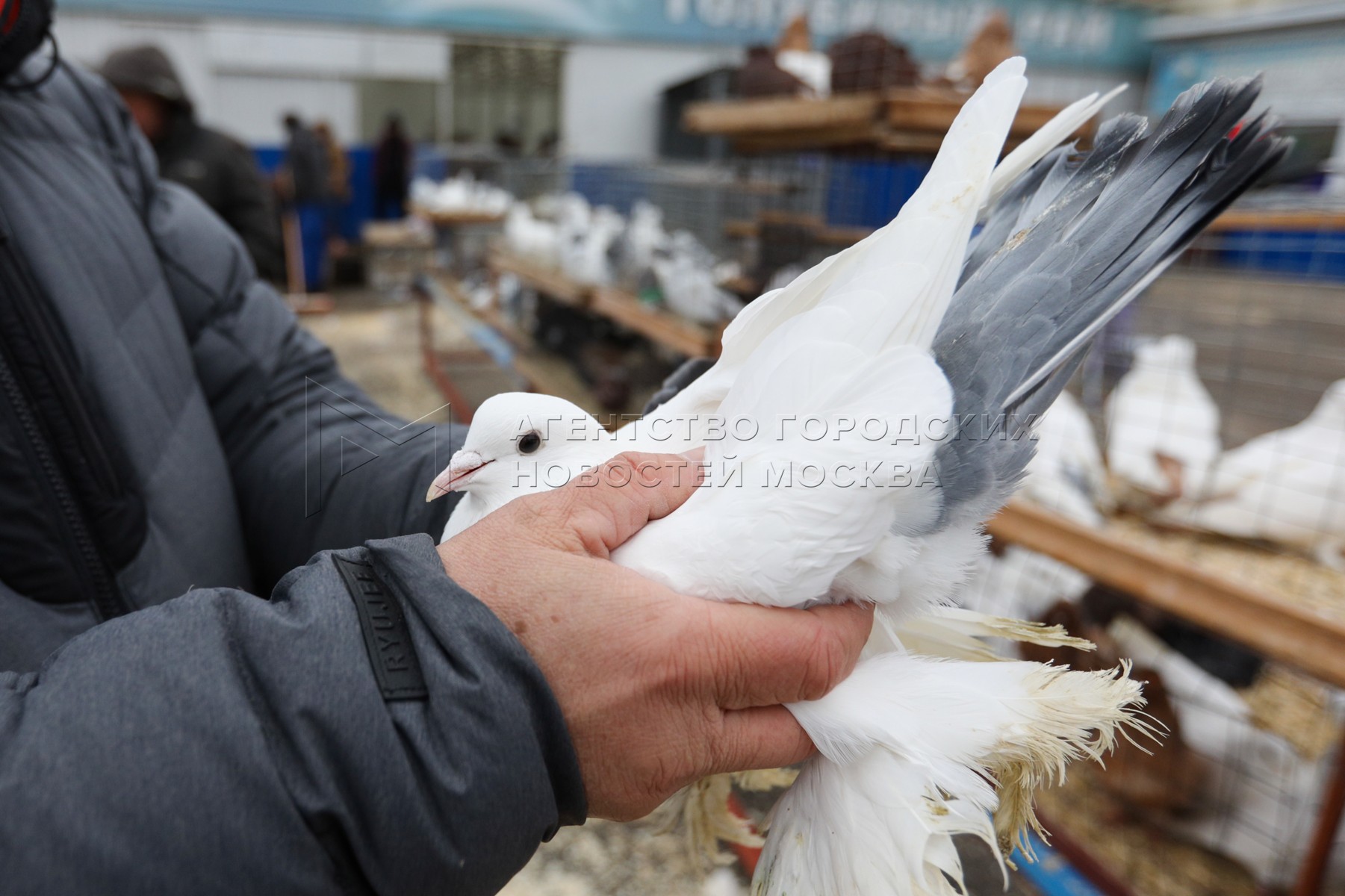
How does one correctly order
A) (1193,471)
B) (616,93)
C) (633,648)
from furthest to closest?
1. (616,93)
2. (1193,471)
3. (633,648)

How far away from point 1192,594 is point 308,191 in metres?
9.06

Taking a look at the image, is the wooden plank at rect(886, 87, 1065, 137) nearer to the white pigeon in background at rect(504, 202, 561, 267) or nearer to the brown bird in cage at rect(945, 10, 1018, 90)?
the brown bird in cage at rect(945, 10, 1018, 90)

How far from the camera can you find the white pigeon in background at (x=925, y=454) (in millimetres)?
735

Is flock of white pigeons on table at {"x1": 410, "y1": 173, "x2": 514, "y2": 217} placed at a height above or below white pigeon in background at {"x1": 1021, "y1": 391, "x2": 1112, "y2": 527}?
above

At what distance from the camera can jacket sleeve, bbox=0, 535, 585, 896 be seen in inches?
18.0

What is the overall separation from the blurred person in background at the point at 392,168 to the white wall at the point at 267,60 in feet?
2.55

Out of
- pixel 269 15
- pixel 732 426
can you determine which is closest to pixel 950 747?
pixel 732 426

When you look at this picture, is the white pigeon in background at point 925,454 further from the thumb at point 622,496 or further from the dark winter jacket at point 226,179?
the dark winter jacket at point 226,179

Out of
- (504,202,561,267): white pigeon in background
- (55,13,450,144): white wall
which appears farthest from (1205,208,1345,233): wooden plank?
(55,13,450,144): white wall

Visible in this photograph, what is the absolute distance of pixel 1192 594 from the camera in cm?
169

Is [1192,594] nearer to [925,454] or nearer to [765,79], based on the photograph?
[925,454]

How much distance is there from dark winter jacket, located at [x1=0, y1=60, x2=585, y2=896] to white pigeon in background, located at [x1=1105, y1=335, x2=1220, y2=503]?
276 cm

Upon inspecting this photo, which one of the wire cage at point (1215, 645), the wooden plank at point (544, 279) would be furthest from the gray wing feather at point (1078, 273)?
the wooden plank at point (544, 279)

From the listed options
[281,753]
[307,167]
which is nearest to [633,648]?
[281,753]
